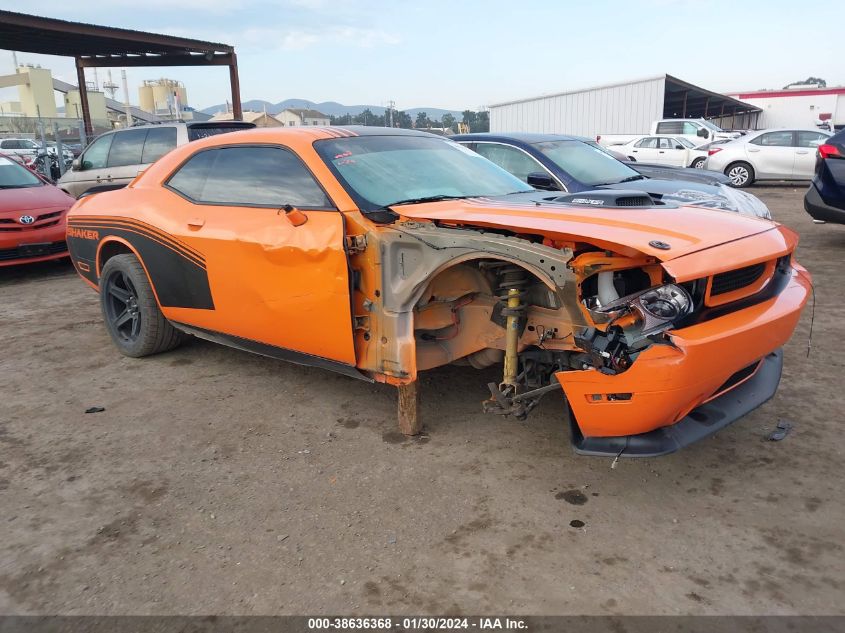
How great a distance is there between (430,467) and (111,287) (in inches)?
119

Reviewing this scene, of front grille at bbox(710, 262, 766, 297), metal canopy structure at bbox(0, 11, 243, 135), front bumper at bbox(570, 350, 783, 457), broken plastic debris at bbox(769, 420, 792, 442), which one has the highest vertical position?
metal canopy structure at bbox(0, 11, 243, 135)

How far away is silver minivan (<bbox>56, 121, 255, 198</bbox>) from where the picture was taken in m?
8.94

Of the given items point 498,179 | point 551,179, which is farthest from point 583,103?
point 498,179

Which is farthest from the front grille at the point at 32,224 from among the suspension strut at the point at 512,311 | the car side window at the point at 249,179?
the suspension strut at the point at 512,311

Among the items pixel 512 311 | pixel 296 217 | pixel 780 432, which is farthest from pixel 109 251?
pixel 780 432

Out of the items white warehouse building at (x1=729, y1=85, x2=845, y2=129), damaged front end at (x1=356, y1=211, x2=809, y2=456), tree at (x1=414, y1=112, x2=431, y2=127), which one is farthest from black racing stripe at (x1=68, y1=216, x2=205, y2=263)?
white warehouse building at (x1=729, y1=85, x2=845, y2=129)

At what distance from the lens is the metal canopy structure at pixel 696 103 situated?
3158 cm

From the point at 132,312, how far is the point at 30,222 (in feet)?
12.3

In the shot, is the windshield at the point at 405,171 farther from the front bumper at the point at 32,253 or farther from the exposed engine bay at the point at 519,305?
the front bumper at the point at 32,253

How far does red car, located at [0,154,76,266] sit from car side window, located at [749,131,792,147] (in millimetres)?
15043

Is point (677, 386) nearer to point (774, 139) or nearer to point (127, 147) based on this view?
point (127, 147)

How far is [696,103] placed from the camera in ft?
137

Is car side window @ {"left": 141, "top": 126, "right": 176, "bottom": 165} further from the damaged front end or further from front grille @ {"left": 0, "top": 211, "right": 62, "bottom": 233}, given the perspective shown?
the damaged front end

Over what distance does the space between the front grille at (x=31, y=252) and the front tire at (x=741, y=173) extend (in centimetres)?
1466
